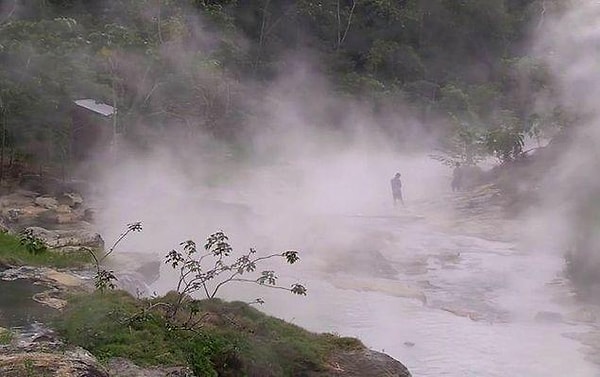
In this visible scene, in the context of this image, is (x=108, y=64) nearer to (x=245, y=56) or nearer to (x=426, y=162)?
(x=245, y=56)

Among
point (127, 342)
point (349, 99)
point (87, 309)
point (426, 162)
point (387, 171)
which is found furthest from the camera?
point (349, 99)

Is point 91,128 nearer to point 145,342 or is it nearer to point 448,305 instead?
point 448,305

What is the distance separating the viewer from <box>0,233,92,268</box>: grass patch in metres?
7.92

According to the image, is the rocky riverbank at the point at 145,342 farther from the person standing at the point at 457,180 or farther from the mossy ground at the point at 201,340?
the person standing at the point at 457,180

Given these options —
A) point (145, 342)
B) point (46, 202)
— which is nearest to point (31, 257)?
point (145, 342)

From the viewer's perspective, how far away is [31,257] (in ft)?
26.9

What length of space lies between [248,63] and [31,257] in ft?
69.0

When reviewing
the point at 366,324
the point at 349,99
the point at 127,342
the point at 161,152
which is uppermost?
the point at 349,99

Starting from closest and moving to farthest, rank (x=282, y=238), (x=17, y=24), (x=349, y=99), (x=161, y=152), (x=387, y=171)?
(x=282, y=238), (x=17, y=24), (x=161, y=152), (x=387, y=171), (x=349, y=99)

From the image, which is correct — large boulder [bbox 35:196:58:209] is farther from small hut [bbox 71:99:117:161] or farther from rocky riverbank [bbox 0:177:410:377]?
rocky riverbank [bbox 0:177:410:377]

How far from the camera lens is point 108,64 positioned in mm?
19688

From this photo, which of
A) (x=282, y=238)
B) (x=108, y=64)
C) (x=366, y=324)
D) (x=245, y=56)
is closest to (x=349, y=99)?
(x=245, y=56)

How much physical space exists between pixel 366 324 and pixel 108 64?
41.3 ft

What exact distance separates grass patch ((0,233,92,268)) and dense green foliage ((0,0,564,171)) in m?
8.25
